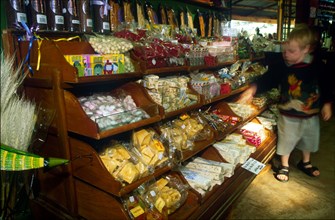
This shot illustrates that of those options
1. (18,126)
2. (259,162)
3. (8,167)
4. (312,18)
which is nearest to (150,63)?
(18,126)

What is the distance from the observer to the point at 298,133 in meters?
2.74

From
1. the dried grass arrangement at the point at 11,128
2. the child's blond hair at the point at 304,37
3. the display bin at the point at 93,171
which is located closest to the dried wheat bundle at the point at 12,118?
the dried grass arrangement at the point at 11,128

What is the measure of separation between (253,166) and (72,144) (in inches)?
61.1

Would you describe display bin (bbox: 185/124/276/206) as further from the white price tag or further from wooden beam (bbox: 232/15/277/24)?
wooden beam (bbox: 232/15/277/24)

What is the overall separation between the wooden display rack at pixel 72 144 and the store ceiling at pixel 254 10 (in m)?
6.60

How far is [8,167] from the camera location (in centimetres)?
77

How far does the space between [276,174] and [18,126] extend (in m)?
2.69

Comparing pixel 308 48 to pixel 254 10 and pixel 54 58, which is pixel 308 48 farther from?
pixel 254 10

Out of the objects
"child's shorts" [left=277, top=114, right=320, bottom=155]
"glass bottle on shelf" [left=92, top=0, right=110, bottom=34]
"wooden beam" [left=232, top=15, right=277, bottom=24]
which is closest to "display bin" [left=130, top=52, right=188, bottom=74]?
"glass bottle on shelf" [left=92, top=0, right=110, bottom=34]

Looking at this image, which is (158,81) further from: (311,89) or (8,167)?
(311,89)

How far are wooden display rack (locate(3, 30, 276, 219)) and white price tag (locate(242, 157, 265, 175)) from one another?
65 centimetres

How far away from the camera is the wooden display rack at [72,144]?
1221mm

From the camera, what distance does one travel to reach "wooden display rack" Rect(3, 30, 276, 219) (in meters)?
1.22

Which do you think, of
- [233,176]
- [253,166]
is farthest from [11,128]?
[253,166]
